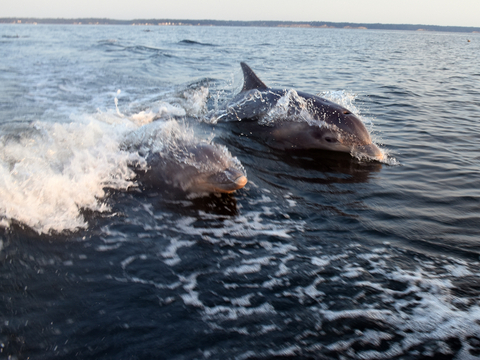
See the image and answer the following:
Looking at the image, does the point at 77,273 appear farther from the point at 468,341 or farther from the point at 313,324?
the point at 468,341

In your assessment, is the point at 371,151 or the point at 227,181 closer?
the point at 227,181

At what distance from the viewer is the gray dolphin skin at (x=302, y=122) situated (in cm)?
662

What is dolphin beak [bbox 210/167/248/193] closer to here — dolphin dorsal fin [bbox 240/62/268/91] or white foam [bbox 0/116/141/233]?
white foam [bbox 0/116/141/233]

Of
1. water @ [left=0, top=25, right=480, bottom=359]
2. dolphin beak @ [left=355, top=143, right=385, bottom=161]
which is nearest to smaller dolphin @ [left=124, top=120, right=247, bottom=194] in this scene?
water @ [left=0, top=25, right=480, bottom=359]

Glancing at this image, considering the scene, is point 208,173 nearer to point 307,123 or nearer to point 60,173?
point 60,173

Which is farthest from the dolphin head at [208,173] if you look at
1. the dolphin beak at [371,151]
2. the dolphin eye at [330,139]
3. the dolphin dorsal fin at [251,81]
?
the dolphin dorsal fin at [251,81]

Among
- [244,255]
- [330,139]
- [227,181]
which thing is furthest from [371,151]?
[244,255]

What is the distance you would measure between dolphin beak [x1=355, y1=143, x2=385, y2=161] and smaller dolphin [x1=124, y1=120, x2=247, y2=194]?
254cm

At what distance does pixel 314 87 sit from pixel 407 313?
12079 millimetres

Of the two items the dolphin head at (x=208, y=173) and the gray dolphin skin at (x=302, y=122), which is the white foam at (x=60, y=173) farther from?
the gray dolphin skin at (x=302, y=122)

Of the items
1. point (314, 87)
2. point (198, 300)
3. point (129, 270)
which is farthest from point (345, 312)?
point (314, 87)

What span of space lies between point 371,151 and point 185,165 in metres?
3.61

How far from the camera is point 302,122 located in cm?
718

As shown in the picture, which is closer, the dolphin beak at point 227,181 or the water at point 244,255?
the water at point 244,255
